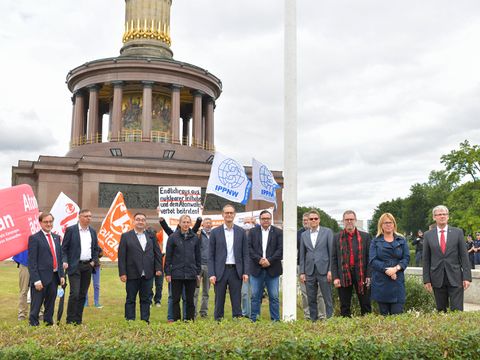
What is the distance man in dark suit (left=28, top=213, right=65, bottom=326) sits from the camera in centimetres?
817

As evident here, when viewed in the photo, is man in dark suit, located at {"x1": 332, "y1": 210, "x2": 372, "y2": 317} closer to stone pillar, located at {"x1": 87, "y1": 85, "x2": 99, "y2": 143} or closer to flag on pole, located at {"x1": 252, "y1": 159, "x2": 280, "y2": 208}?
flag on pole, located at {"x1": 252, "y1": 159, "x2": 280, "y2": 208}

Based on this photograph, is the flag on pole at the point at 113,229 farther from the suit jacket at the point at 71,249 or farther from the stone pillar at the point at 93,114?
the stone pillar at the point at 93,114

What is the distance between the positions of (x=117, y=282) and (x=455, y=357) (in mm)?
13367

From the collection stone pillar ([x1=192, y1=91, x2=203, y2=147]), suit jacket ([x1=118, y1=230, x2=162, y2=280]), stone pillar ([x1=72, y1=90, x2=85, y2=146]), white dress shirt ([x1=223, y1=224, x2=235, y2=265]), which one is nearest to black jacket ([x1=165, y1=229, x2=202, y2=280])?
suit jacket ([x1=118, y1=230, x2=162, y2=280])

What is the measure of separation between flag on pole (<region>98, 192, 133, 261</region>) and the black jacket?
5134mm

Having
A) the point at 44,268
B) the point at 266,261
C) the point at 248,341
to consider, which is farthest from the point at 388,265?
the point at 44,268

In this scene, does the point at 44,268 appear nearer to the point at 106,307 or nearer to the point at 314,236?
the point at 106,307

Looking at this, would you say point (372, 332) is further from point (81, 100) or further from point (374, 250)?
point (81, 100)

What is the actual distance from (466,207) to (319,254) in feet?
136

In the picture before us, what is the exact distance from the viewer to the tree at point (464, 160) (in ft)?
153

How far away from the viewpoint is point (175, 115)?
37031 mm

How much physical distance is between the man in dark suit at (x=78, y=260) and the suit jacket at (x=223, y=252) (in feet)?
6.51

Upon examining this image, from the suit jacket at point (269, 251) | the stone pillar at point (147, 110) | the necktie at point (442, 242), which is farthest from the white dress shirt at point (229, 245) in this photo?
the stone pillar at point (147, 110)

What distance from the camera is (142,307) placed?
902cm
